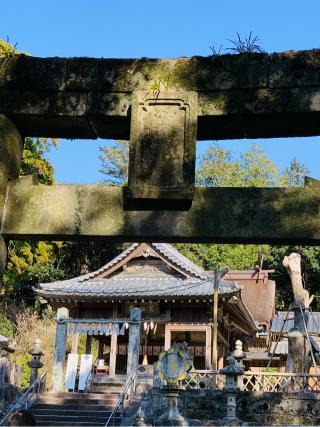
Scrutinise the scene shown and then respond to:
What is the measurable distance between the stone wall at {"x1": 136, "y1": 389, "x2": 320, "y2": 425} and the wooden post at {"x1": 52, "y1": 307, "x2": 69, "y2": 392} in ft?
10.5

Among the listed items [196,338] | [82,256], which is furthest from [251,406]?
[82,256]

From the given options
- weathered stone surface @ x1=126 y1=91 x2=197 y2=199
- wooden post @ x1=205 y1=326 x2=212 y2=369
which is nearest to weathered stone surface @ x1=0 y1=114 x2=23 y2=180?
weathered stone surface @ x1=126 y1=91 x2=197 y2=199

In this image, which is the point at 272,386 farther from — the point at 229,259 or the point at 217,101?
the point at 229,259

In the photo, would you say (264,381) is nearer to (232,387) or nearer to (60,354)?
(232,387)

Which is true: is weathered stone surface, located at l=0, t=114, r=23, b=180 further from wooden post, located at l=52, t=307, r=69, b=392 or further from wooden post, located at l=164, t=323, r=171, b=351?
wooden post, located at l=164, t=323, r=171, b=351

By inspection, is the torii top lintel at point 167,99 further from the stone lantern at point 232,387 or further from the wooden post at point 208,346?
the wooden post at point 208,346

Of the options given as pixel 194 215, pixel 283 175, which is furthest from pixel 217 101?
pixel 283 175

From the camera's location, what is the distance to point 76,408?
17.0m

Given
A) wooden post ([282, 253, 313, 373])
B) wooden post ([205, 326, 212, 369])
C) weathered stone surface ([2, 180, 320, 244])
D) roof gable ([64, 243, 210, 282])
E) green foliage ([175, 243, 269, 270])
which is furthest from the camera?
green foliage ([175, 243, 269, 270])

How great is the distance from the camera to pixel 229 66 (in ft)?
13.6

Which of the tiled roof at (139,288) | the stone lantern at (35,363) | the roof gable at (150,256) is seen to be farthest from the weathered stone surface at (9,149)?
the roof gable at (150,256)

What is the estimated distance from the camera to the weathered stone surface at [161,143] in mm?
4027

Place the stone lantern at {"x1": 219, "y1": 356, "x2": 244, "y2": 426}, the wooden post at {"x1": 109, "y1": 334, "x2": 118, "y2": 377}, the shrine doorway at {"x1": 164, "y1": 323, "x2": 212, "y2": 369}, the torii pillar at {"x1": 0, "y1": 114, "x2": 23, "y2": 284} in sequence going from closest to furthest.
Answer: the torii pillar at {"x1": 0, "y1": 114, "x2": 23, "y2": 284}
the stone lantern at {"x1": 219, "y1": 356, "x2": 244, "y2": 426}
the wooden post at {"x1": 109, "y1": 334, "x2": 118, "y2": 377}
the shrine doorway at {"x1": 164, "y1": 323, "x2": 212, "y2": 369}

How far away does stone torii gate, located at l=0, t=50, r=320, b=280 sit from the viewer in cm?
402
